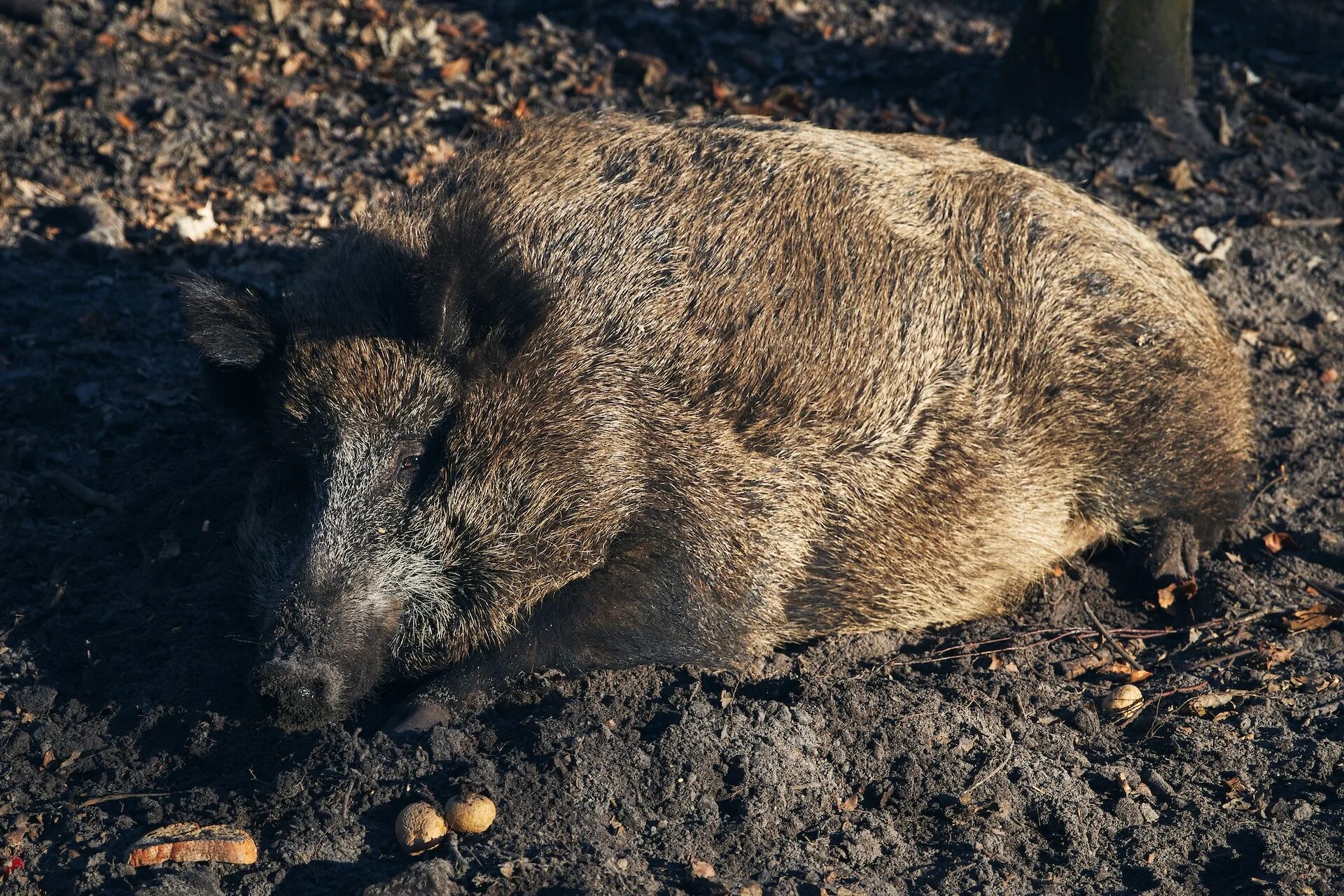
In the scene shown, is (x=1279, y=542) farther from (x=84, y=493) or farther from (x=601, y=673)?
(x=84, y=493)

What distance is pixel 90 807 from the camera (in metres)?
3.54

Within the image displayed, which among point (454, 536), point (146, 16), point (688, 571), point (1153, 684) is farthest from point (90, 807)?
Answer: point (146, 16)

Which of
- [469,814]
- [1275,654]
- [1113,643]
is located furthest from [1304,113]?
[469,814]

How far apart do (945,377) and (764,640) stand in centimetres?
124

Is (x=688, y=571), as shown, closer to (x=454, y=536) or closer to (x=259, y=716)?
(x=454, y=536)

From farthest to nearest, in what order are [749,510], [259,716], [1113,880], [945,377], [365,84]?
[365,84], [945,377], [749,510], [259,716], [1113,880]

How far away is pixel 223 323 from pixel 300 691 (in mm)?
1305

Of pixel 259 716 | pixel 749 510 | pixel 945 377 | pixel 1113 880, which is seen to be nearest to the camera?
pixel 1113 880

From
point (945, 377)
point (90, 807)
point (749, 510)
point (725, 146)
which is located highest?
point (725, 146)

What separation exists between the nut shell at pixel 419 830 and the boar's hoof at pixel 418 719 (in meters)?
0.45

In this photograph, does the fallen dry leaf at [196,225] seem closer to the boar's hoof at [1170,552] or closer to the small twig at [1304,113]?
the boar's hoof at [1170,552]

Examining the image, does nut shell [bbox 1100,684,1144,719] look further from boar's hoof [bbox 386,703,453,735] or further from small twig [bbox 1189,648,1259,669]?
boar's hoof [bbox 386,703,453,735]

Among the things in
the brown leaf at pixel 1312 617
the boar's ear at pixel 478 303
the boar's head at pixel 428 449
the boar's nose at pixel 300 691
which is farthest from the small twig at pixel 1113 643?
the boar's nose at pixel 300 691

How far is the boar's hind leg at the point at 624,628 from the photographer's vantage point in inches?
158
